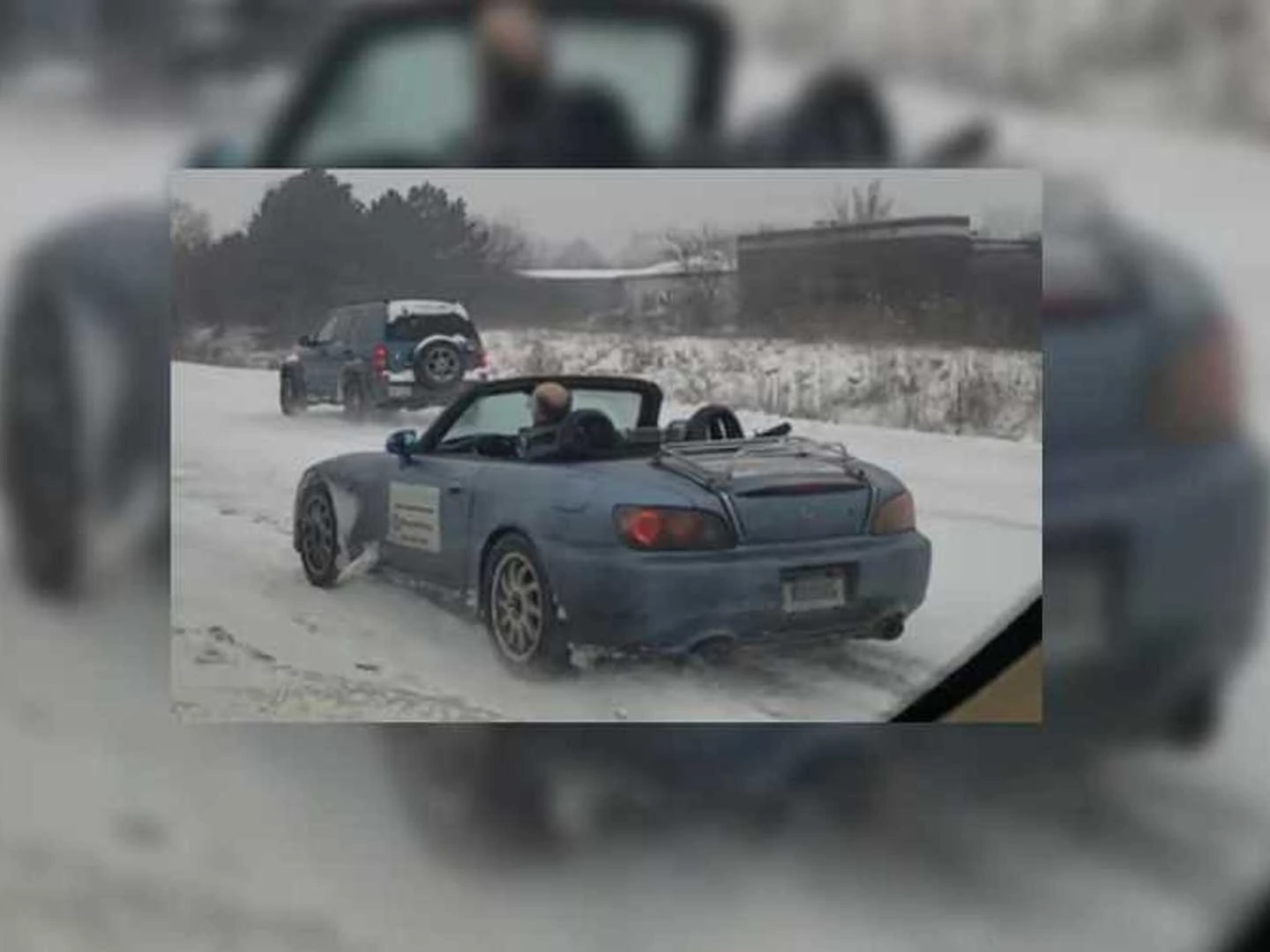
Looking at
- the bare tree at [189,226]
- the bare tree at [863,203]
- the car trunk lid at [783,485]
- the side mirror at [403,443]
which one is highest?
the bare tree at [863,203]

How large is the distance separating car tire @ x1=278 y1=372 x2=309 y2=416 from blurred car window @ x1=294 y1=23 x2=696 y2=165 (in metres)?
0.35

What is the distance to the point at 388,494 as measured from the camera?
333 centimetres

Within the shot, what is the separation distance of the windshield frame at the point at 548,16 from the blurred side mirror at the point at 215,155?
10 cm

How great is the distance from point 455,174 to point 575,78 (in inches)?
9.2

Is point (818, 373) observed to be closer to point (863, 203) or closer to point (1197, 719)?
point (863, 203)

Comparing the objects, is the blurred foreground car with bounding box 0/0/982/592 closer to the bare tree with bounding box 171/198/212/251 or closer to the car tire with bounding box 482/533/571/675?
the bare tree with bounding box 171/198/212/251

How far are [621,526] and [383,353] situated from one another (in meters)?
0.46

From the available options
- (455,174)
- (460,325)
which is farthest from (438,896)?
(455,174)

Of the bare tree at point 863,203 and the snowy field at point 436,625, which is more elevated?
the bare tree at point 863,203

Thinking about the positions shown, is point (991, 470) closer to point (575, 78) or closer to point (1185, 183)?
point (1185, 183)

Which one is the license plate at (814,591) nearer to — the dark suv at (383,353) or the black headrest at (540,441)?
the black headrest at (540,441)

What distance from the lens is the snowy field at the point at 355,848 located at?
10.7 feet

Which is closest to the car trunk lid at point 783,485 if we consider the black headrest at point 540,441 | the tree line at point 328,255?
the black headrest at point 540,441

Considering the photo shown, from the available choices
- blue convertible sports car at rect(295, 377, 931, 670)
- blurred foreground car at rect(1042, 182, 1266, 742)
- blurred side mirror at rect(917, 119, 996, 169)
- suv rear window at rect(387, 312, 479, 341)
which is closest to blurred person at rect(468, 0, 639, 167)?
suv rear window at rect(387, 312, 479, 341)
